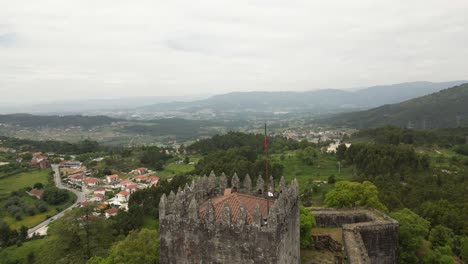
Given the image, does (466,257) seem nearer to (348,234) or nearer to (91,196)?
(348,234)

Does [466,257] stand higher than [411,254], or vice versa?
[411,254]

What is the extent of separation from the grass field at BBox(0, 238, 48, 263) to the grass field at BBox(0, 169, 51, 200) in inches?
1271

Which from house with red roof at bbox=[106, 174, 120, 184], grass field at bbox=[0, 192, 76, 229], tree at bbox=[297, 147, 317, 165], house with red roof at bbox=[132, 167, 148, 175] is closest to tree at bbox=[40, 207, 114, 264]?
grass field at bbox=[0, 192, 76, 229]

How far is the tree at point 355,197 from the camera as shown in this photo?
121ft

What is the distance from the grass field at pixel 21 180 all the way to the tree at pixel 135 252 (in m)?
65.9

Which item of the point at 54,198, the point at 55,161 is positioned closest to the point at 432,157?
the point at 54,198

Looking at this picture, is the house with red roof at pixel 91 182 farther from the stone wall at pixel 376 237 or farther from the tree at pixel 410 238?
the tree at pixel 410 238

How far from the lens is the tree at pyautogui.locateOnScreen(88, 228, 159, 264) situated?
29.5 meters

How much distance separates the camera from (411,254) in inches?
1129

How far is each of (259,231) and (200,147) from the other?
Answer: 10983cm

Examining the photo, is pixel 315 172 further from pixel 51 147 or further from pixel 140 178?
pixel 51 147

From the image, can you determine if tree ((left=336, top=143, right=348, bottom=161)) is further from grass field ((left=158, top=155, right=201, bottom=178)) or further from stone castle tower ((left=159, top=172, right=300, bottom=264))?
stone castle tower ((left=159, top=172, right=300, bottom=264))

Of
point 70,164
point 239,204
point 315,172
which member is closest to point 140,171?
point 70,164

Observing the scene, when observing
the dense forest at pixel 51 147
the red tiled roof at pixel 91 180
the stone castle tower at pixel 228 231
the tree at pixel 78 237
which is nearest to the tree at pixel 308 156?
the tree at pixel 78 237
